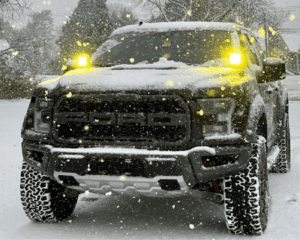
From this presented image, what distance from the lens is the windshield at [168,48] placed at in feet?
15.5

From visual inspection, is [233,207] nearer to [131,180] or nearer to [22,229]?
[131,180]

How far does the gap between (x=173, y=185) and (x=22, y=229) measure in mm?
1374

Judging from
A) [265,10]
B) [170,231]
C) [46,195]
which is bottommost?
[265,10]

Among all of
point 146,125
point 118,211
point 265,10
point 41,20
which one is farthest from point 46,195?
point 41,20

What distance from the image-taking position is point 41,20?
9800 cm

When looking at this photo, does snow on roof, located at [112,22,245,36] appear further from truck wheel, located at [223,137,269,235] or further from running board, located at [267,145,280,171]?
truck wheel, located at [223,137,269,235]

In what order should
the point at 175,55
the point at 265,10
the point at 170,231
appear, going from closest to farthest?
the point at 170,231
the point at 175,55
the point at 265,10

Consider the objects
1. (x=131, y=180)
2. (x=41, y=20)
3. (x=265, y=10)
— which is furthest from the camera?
(x=41, y=20)

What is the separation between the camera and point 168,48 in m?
4.88

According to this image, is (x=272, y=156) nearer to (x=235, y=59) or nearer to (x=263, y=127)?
(x=263, y=127)

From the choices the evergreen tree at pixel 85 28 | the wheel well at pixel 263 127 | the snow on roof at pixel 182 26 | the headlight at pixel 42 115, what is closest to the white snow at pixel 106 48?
the snow on roof at pixel 182 26

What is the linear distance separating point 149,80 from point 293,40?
69620mm

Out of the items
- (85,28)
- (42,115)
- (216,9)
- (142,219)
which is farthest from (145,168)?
(85,28)

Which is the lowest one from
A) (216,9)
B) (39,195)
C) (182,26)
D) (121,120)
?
(216,9)
